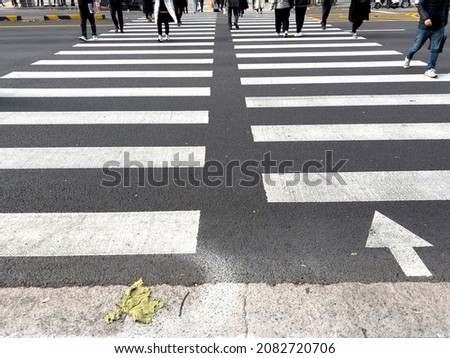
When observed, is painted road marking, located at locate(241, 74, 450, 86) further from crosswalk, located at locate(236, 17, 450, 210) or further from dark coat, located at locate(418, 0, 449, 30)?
dark coat, located at locate(418, 0, 449, 30)

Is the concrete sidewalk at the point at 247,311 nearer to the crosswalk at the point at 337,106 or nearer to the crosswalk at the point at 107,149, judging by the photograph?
the crosswalk at the point at 107,149

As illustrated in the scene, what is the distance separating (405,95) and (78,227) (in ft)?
20.1

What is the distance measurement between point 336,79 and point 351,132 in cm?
314

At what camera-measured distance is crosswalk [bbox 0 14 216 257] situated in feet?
11.4

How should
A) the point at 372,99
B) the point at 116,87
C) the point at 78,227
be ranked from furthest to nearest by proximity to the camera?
1. the point at 116,87
2. the point at 372,99
3. the point at 78,227

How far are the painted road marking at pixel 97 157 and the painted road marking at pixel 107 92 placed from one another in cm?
253

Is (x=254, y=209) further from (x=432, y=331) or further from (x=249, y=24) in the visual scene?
(x=249, y=24)

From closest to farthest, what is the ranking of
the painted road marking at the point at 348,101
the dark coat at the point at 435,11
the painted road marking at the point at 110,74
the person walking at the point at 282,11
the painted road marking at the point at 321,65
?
the painted road marking at the point at 348,101 → the dark coat at the point at 435,11 → the painted road marking at the point at 110,74 → the painted road marking at the point at 321,65 → the person walking at the point at 282,11

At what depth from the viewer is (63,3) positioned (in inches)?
1283

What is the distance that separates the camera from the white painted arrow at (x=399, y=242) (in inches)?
123

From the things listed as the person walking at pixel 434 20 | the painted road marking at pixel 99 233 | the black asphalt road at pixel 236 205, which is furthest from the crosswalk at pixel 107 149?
the person walking at pixel 434 20

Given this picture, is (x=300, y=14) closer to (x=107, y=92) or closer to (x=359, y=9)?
(x=359, y=9)

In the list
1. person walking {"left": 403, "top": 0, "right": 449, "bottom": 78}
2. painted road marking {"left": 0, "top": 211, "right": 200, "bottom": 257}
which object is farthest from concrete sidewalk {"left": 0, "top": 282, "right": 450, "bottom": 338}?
person walking {"left": 403, "top": 0, "right": 449, "bottom": 78}
